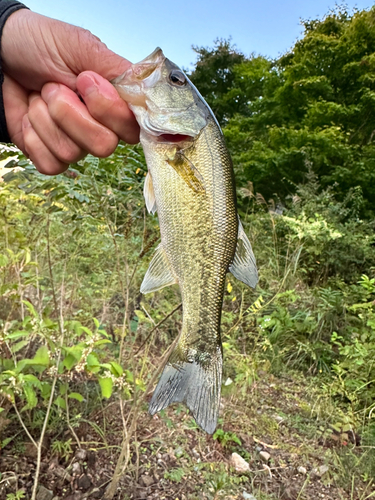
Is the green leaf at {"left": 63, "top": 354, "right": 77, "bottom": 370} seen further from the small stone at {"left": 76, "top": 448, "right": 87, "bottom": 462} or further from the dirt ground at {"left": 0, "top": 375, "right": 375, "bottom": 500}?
the small stone at {"left": 76, "top": 448, "right": 87, "bottom": 462}

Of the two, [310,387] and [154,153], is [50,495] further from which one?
[310,387]

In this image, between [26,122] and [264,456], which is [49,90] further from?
[264,456]

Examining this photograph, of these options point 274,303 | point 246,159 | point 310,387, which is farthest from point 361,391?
point 246,159

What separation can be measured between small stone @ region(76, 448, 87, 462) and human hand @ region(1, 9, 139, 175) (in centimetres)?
167

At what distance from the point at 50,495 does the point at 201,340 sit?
1.33 m

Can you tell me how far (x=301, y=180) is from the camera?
8.43 meters

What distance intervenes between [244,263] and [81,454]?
1.67m

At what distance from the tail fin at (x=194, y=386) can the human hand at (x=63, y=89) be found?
33.9 inches

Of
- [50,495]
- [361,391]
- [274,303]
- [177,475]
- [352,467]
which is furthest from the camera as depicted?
[274,303]

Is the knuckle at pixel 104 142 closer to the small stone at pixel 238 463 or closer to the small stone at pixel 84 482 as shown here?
the small stone at pixel 84 482

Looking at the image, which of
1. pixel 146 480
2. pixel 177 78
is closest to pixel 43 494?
pixel 146 480

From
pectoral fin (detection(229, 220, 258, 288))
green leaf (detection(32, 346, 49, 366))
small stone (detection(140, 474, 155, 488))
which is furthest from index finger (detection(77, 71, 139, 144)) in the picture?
small stone (detection(140, 474, 155, 488))

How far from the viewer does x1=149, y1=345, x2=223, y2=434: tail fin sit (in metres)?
1.24

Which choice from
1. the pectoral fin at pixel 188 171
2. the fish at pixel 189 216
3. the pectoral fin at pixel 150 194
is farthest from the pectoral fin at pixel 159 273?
the pectoral fin at pixel 188 171
